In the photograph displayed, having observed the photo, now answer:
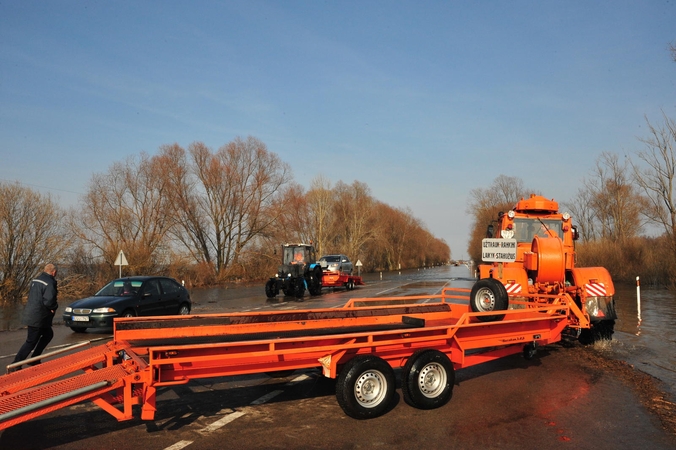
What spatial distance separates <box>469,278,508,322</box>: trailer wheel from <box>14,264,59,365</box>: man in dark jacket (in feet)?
23.1

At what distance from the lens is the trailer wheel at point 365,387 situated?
18.9ft

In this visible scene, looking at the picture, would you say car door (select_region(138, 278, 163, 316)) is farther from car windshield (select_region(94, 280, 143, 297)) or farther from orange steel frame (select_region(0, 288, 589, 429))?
orange steel frame (select_region(0, 288, 589, 429))

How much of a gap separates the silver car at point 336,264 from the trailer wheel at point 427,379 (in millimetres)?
24342

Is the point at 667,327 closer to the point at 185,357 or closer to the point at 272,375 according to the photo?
the point at 272,375

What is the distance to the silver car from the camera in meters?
31.7

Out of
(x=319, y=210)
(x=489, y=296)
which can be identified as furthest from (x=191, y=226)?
(x=489, y=296)

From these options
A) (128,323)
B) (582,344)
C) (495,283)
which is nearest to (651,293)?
(582,344)

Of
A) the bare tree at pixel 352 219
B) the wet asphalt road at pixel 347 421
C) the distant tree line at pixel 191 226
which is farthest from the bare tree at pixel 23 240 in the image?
the bare tree at pixel 352 219

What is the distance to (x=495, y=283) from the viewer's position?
9.16 meters

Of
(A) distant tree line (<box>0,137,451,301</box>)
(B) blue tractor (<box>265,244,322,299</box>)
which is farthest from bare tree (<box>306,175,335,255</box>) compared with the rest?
(B) blue tractor (<box>265,244,322,299</box>)

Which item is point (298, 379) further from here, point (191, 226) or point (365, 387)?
point (191, 226)

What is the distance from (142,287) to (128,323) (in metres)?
8.74

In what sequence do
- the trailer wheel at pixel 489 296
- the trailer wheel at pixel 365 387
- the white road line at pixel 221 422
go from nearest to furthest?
the white road line at pixel 221 422 < the trailer wheel at pixel 365 387 < the trailer wheel at pixel 489 296

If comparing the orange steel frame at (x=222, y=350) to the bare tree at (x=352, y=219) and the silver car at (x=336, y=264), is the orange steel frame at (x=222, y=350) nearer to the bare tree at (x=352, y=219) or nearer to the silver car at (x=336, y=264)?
the silver car at (x=336, y=264)
